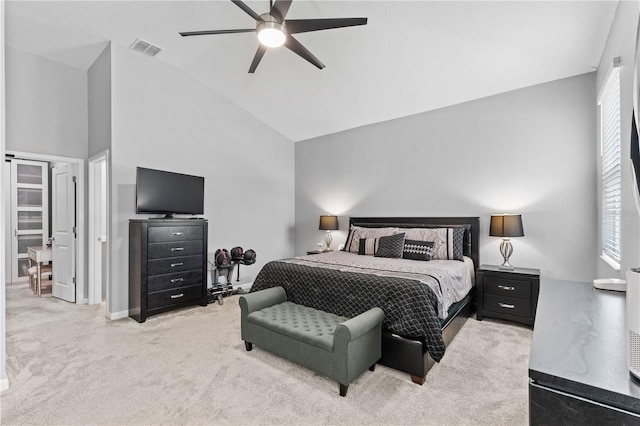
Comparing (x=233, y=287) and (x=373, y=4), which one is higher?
(x=373, y=4)

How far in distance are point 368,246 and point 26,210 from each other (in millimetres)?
6483

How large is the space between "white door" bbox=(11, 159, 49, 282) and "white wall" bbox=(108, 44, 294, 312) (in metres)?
3.45

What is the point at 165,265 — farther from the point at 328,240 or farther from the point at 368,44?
the point at 368,44

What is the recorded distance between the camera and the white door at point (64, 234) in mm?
4367

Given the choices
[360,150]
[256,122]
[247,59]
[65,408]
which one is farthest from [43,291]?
[360,150]

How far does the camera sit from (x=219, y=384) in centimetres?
227

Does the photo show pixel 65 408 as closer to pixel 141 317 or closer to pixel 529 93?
pixel 141 317

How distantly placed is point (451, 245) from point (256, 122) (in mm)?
3854

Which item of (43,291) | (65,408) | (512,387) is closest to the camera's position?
(65,408)

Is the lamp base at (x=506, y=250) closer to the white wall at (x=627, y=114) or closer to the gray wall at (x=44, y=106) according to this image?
the white wall at (x=627, y=114)

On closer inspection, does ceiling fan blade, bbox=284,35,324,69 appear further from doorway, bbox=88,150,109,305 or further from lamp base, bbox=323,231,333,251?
lamp base, bbox=323,231,333,251

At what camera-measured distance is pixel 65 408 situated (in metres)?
2.00

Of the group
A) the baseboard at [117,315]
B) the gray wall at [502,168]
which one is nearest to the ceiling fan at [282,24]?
the gray wall at [502,168]

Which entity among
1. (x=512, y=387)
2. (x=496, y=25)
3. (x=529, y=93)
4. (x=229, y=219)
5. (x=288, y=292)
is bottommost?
(x=512, y=387)
